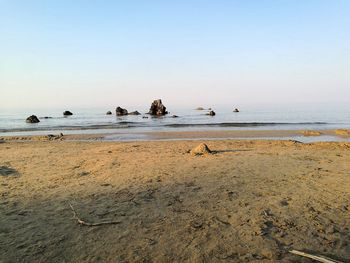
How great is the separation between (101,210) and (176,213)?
5.00 feet

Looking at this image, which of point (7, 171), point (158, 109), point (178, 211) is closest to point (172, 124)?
point (158, 109)

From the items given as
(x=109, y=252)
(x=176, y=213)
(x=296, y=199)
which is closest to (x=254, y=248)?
(x=176, y=213)

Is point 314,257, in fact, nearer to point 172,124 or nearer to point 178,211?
point 178,211

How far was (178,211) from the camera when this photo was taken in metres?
5.79

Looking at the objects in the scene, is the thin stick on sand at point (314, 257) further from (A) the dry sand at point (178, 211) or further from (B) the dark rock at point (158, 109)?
(B) the dark rock at point (158, 109)

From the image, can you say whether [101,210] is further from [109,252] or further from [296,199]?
[296,199]

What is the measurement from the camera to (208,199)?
21.1 feet

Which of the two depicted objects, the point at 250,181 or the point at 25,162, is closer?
the point at 250,181

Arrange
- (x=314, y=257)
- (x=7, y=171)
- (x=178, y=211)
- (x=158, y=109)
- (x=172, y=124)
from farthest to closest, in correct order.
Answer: (x=158, y=109) < (x=172, y=124) < (x=7, y=171) < (x=178, y=211) < (x=314, y=257)

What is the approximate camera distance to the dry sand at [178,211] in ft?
14.2

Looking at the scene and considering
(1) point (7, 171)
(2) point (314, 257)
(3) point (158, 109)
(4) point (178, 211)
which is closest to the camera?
(2) point (314, 257)

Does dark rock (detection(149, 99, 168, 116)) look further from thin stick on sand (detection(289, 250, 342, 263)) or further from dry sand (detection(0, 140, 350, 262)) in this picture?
thin stick on sand (detection(289, 250, 342, 263))

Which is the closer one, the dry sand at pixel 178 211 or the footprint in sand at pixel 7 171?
the dry sand at pixel 178 211

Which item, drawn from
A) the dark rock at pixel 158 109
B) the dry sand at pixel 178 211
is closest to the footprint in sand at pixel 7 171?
the dry sand at pixel 178 211
